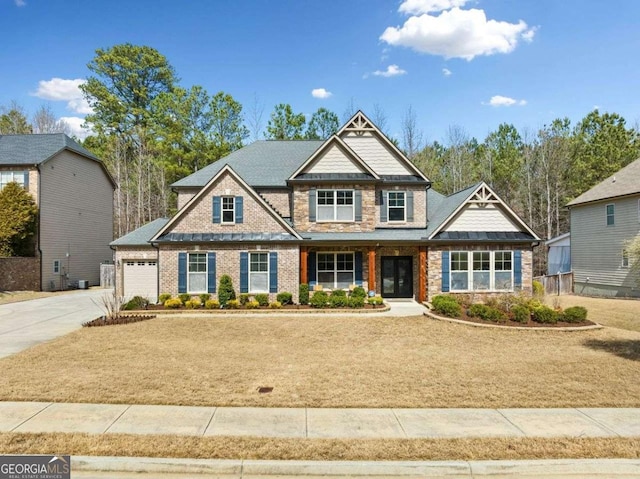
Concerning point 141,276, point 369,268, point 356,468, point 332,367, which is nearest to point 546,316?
point 369,268

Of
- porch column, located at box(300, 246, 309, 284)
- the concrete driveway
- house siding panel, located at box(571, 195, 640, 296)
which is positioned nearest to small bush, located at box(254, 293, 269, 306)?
porch column, located at box(300, 246, 309, 284)

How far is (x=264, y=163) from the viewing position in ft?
74.4

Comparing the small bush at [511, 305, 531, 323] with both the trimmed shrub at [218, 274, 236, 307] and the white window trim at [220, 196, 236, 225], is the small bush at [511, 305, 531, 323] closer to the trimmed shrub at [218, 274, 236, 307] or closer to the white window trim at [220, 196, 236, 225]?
the trimmed shrub at [218, 274, 236, 307]

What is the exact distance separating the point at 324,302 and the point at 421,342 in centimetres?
614

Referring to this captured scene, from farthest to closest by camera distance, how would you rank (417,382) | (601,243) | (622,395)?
1. (601,243)
2. (417,382)
3. (622,395)

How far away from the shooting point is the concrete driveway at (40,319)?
1177cm

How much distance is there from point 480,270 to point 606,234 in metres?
12.1

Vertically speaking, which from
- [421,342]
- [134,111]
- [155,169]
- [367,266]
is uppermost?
[134,111]

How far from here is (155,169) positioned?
4216 centimetres

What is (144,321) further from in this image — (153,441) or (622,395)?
(622,395)

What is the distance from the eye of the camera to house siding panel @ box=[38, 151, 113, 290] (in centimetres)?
2680

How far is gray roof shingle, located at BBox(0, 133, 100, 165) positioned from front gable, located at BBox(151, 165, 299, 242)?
51.7ft

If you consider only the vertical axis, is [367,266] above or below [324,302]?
above

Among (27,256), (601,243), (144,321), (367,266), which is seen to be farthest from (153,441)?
(601,243)
